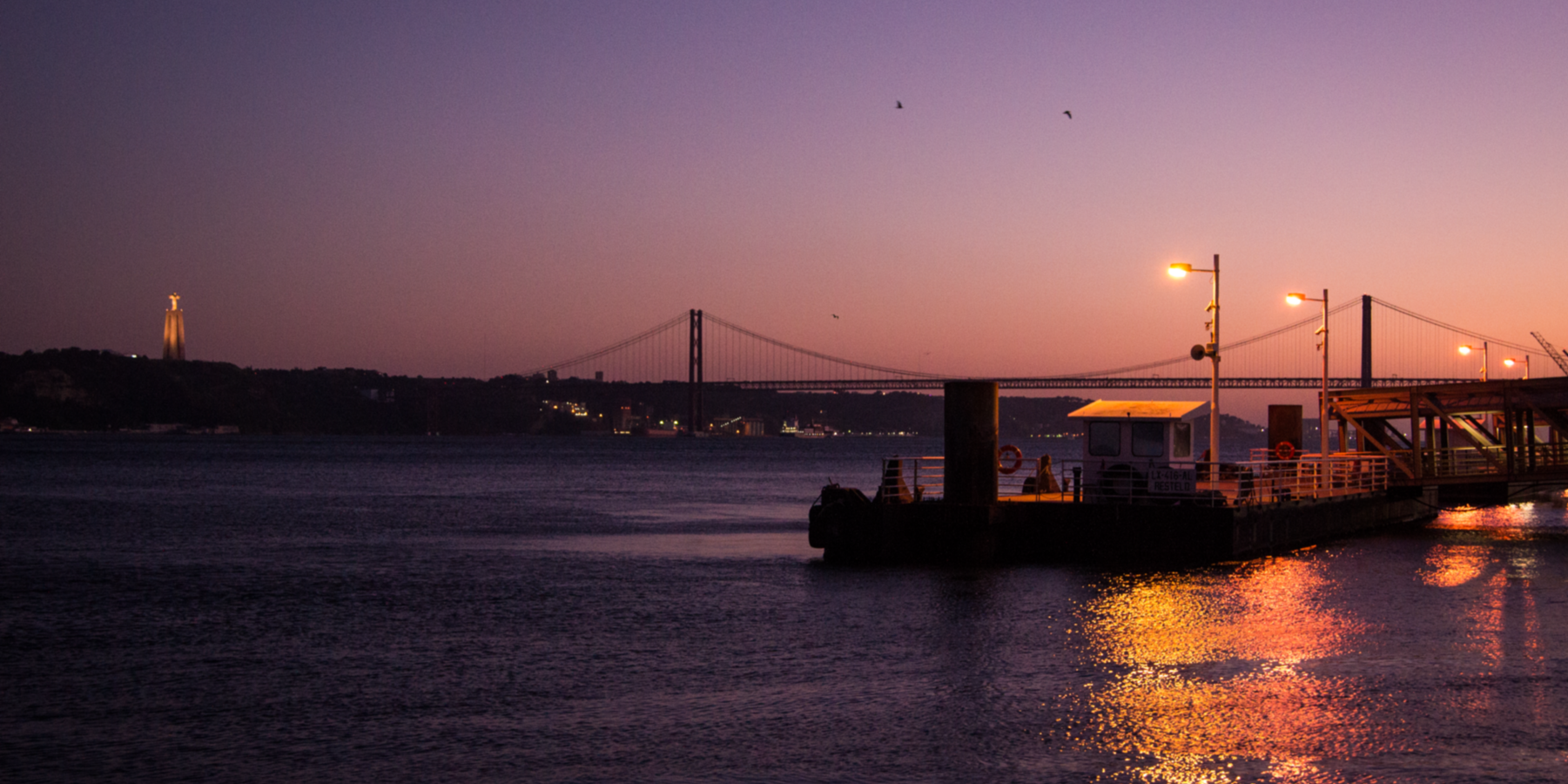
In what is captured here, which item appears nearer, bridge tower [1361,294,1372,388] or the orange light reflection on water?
the orange light reflection on water

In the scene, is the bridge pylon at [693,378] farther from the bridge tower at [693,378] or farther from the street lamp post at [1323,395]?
the street lamp post at [1323,395]

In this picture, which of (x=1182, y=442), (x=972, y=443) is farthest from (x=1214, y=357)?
(x=972, y=443)

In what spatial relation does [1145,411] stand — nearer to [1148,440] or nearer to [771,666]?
[1148,440]

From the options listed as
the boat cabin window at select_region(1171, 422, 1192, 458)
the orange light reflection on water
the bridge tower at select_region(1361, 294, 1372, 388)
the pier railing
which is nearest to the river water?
the orange light reflection on water

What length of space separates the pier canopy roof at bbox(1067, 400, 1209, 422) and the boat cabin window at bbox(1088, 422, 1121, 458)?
8.0 inches

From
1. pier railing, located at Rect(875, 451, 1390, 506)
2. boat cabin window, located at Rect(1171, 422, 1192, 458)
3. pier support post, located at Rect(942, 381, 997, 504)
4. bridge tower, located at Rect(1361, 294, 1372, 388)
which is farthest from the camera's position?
bridge tower, located at Rect(1361, 294, 1372, 388)

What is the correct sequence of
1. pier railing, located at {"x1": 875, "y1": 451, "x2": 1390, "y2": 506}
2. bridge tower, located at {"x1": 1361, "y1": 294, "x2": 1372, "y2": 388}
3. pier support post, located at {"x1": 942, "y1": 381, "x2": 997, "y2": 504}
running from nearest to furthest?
pier support post, located at {"x1": 942, "y1": 381, "x2": 997, "y2": 504} < pier railing, located at {"x1": 875, "y1": 451, "x2": 1390, "y2": 506} < bridge tower, located at {"x1": 1361, "y1": 294, "x2": 1372, "y2": 388}

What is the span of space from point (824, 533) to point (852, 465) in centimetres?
10315

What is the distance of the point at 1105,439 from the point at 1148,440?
2.89 ft

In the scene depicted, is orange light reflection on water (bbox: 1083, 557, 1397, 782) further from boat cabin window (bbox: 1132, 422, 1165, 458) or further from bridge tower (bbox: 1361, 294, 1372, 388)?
bridge tower (bbox: 1361, 294, 1372, 388)

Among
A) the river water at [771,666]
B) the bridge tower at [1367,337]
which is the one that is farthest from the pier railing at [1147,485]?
the bridge tower at [1367,337]

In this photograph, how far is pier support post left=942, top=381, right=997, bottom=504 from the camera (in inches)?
1082

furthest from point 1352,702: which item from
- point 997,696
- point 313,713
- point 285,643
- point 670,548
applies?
point 670,548

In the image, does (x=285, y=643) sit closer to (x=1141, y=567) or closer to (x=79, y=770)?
(x=79, y=770)
